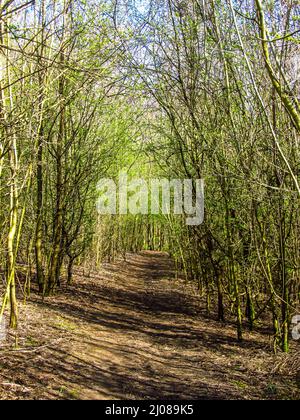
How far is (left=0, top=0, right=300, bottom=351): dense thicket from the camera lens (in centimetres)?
535

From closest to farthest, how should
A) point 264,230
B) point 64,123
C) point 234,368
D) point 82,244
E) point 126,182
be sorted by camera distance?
point 234,368 → point 264,230 → point 64,123 → point 82,244 → point 126,182

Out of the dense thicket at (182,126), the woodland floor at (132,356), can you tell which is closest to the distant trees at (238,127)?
the dense thicket at (182,126)

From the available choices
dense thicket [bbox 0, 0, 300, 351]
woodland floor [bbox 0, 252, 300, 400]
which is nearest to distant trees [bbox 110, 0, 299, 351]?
dense thicket [bbox 0, 0, 300, 351]

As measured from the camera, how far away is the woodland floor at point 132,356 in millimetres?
4535

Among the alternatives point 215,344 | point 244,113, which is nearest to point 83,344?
point 215,344

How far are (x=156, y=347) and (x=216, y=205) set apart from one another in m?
2.72

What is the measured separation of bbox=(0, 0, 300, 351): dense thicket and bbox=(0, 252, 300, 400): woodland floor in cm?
47

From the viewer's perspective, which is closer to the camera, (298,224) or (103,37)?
(298,224)

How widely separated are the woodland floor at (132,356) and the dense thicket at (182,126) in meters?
0.47

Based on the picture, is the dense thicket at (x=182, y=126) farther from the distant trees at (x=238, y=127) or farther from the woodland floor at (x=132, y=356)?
the woodland floor at (x=132, y=356)

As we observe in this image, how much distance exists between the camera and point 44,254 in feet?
33.9

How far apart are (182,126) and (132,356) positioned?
4.63 metres

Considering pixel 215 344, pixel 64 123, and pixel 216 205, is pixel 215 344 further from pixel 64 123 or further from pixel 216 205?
pixel 64 123

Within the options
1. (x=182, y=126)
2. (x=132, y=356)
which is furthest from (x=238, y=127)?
(x=132, y=356)
